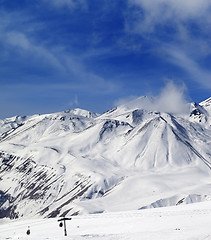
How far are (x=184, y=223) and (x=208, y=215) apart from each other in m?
6.80

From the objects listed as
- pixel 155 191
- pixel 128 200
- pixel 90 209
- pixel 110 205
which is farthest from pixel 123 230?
pixel 155 191

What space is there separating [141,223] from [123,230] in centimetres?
463

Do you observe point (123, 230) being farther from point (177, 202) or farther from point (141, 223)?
point (177, 202)

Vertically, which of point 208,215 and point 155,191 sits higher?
point 155,191

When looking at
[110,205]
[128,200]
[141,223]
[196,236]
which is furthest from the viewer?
[128,200]

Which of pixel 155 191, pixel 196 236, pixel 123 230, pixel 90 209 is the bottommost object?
pixel 196 236

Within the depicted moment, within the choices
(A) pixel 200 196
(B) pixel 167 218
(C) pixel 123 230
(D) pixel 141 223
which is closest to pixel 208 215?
(B) pixel 167 218

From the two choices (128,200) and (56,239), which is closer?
(56,239)

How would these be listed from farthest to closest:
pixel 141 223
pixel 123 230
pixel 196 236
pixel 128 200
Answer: pixel 128 200 < pixel 141 223 < pixel 123 230 < pixel 196 236

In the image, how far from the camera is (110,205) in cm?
16650

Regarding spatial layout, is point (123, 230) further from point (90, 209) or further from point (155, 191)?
point (155, 191)

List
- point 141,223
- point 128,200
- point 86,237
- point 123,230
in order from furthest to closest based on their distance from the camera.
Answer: point 128,200, point 141,223, point 123,230, point 86,237

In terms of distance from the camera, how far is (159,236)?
1168 inches

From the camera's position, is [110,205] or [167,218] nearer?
[167,218]
